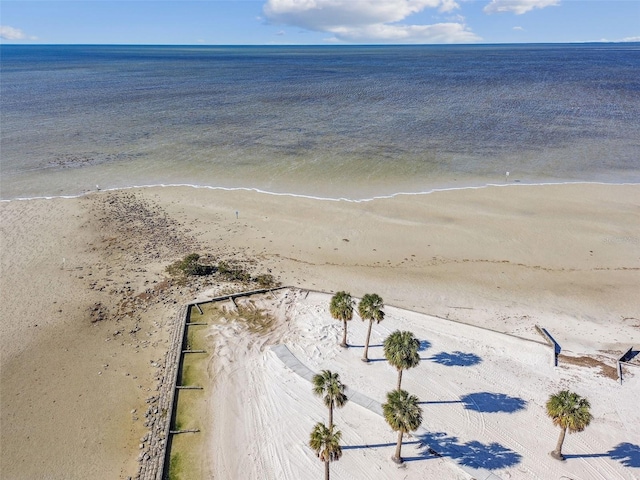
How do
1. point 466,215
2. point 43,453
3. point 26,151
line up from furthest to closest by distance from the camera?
point 26,151 < point 466,215 < point 43,453

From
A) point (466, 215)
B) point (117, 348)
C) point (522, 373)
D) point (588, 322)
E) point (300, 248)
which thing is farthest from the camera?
point (466, 215)

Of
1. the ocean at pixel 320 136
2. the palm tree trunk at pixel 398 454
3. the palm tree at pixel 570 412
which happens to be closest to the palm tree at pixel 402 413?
the palm tree trunk at pixel 398 454

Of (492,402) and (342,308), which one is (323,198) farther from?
(492,402)

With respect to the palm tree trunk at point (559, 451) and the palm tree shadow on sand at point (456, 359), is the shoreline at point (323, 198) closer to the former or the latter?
the palm tree shadow on sand at point (456, 359)

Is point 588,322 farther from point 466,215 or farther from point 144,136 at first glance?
point 144,136

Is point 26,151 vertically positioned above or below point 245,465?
above

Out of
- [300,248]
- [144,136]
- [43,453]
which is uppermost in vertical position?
[144,136]

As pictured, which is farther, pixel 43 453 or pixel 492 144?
pixel 492 144

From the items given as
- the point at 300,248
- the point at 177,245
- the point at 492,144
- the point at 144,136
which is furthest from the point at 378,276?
the point at 144,136
